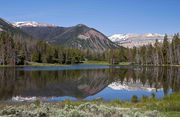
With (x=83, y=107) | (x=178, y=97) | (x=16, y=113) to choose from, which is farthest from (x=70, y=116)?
(x=178, y=97)

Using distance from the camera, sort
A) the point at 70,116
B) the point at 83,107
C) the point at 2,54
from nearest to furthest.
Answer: the point at 70,116
the point at 83,107
the point at 2,54

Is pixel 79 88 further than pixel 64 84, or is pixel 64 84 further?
pixel 64 84

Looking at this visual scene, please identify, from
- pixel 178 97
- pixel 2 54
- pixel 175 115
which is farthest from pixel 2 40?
pixel 175 115

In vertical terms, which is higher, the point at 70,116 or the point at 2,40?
the point at 2,40

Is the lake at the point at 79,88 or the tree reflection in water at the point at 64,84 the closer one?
the lake at the point at 79,88

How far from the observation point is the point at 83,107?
2298 cm

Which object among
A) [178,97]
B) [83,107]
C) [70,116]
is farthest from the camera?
[178,97]

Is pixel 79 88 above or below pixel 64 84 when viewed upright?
below

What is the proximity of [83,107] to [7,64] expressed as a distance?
166m

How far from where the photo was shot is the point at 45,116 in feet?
60.1

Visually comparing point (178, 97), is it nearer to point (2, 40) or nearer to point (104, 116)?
point (104, 116)

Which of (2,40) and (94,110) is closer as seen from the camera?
(94,110)

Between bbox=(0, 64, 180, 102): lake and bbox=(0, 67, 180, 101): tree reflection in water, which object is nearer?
bbox=(0, 64, 180, 102): lake

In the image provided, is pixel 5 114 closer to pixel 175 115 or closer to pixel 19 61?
pixel 175 115
